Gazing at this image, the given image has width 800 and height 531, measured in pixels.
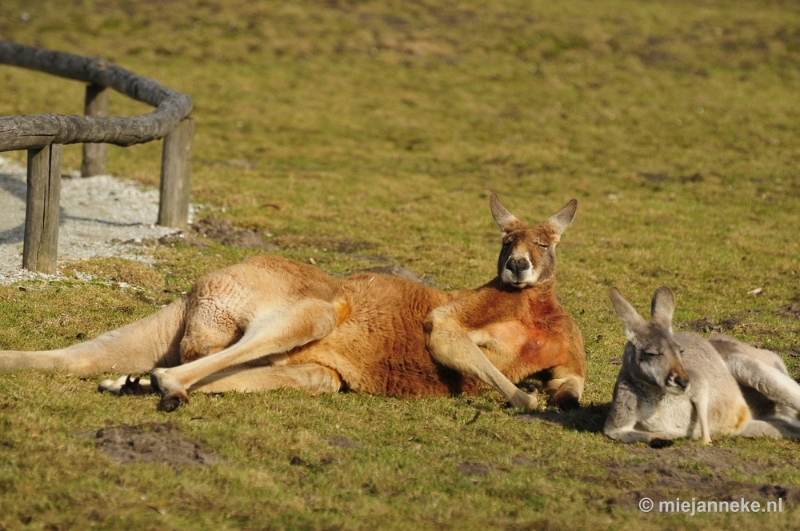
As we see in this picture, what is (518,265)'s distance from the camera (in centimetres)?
680

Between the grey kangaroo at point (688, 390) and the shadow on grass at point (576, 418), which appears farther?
the shadow on grass at point (576, 418)

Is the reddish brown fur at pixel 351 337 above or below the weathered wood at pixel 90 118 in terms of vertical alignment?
below

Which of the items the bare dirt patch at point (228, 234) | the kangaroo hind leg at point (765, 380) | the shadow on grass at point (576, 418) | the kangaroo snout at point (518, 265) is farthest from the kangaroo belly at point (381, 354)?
the bare dirt patch at point (228, 234)

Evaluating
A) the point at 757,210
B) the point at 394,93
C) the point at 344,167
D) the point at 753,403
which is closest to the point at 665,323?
the point at 753,403

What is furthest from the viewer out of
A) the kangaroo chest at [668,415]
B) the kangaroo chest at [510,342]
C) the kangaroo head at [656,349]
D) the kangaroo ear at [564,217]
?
the kangaroo ear at [564,217]

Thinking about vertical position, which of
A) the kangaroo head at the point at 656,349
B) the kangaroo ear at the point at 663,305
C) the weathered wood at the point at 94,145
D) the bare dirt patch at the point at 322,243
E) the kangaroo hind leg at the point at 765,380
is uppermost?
the kangaroo ear at the point at 663,305

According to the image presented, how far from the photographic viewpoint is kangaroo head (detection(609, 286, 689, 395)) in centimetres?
550

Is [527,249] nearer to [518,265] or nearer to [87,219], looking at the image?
[518,265]

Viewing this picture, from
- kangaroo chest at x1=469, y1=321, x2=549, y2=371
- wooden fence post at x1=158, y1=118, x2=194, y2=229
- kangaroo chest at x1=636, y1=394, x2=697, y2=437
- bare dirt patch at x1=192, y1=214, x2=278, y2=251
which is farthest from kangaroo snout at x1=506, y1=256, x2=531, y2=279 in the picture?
wooden fence post at x1=158, y1=118, x2=194, y2=229

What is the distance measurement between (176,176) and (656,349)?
7.22 metres

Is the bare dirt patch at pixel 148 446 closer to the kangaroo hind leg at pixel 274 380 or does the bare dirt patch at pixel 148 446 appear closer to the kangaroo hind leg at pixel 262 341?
the kangaroo hind leg at pixel 262 341

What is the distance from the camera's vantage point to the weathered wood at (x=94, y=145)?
43.7 feet

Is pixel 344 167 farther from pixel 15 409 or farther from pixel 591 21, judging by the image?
pixel 591 21

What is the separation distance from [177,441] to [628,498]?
7.79 feet
